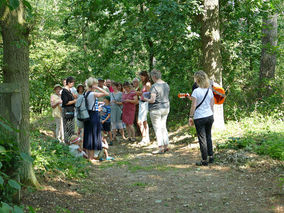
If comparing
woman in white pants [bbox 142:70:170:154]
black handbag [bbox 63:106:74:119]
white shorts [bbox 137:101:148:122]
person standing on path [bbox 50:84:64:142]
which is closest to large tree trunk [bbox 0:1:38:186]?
woman in white pants [bbox 142:70:170:154]

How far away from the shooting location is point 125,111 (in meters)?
11.8

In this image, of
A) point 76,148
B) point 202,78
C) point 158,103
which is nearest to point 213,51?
point 158,103

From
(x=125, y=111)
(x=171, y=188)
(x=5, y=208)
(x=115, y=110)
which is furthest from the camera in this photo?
(x=115, y=110)

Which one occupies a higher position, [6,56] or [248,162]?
[6,56]

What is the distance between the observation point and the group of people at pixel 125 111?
7176 mm

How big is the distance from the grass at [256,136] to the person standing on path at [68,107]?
425 cm

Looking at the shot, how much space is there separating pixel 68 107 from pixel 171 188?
4.92 meters

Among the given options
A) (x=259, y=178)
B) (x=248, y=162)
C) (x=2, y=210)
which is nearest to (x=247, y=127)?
(x=248, y=162)

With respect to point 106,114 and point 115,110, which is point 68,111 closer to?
point 106,114

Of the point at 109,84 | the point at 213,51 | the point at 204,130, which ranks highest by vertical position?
the point at 213,51

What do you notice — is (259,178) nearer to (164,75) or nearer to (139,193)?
(139,193)

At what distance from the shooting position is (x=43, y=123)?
14.6 metres

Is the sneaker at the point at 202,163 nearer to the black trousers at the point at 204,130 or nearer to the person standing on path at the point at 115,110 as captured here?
the black trousers at the point at 204,130

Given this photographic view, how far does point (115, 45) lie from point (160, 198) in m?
7.84
